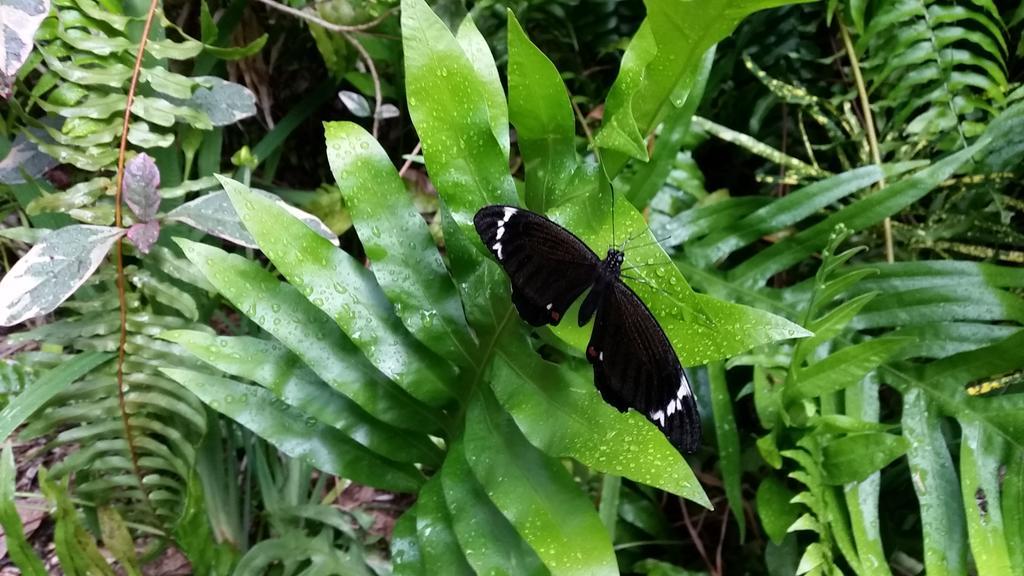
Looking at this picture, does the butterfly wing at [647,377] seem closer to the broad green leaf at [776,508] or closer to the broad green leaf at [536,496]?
the broad green leaf at [536,496]

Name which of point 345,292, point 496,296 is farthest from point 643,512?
point 345,292

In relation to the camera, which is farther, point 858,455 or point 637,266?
point 858,455

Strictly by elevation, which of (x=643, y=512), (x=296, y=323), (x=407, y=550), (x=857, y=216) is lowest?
(x=643, y=512)

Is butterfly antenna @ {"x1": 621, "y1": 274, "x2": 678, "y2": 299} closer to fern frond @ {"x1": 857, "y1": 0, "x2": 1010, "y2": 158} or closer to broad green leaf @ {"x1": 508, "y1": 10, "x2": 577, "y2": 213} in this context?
broad green leaf @ {"x1": 508, "y1": 10, "x2": 577, "y2": 213}

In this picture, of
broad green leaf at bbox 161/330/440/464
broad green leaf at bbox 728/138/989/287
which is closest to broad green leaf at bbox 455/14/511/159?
broad green leaf at bbox 161/330/440/464

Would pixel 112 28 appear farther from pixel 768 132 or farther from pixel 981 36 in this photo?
pixel 981 36

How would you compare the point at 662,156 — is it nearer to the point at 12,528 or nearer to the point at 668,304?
the point at 668,304
